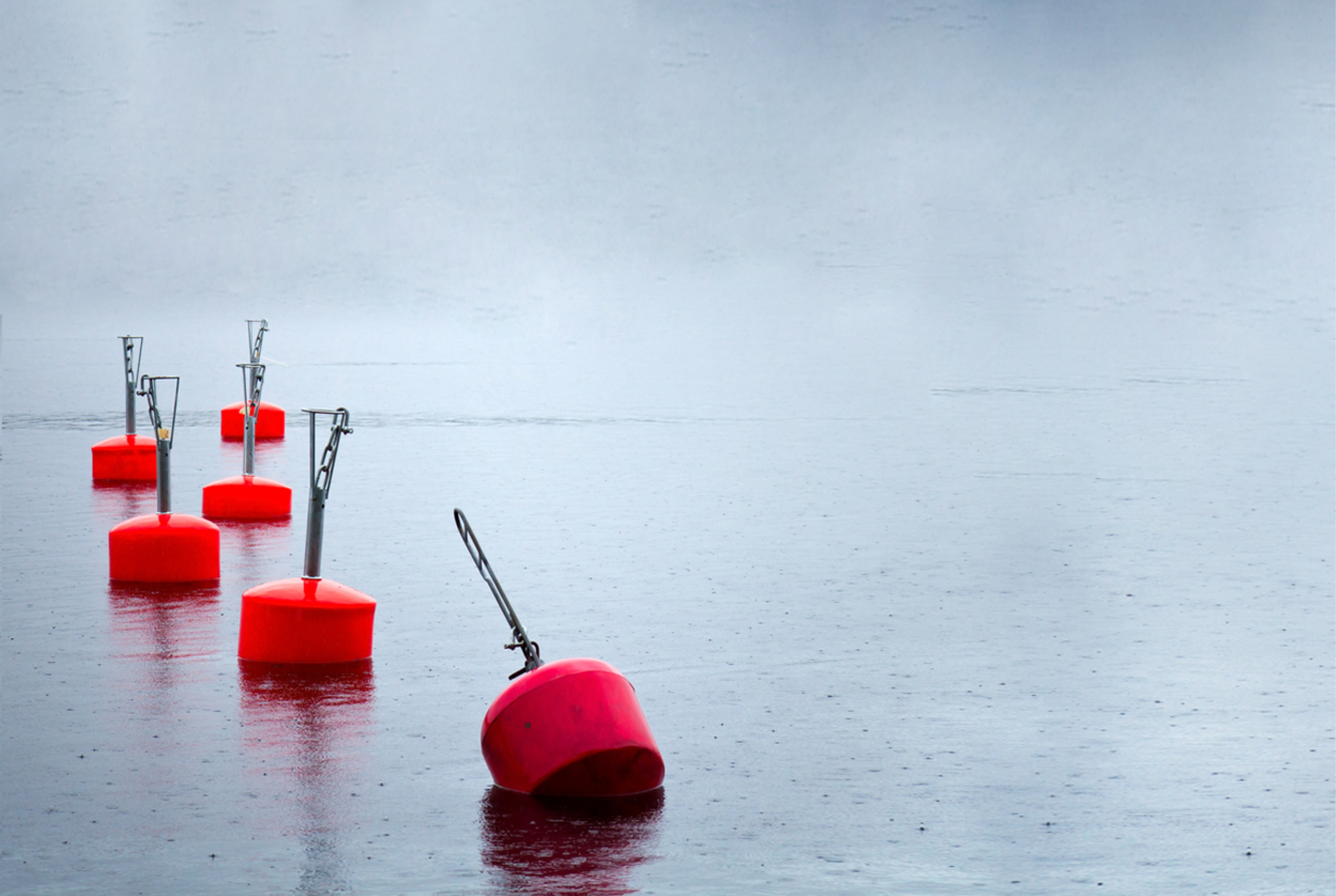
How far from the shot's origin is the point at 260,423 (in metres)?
14.9

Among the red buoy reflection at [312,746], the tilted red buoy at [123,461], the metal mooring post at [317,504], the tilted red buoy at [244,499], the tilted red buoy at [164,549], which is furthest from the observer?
the tilted red buoy at [123,461]

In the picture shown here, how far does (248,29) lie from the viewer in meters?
47.8

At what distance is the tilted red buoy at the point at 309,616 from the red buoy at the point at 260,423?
885cm

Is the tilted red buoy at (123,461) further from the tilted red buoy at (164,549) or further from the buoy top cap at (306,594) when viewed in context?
the buoy top cap at (306,594)

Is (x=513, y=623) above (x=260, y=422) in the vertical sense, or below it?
above

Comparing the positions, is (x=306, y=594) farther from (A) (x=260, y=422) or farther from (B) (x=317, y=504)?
(A) (x=260, y=422)

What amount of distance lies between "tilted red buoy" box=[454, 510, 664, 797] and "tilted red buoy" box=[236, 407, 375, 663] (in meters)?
1.54

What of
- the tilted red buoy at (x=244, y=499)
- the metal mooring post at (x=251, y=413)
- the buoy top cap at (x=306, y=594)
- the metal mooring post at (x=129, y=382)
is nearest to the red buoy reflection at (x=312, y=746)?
the buoy top cap at (x=306, y=594)

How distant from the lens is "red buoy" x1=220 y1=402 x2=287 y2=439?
14680 millimetres

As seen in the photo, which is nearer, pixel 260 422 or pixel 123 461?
pixel 123 461

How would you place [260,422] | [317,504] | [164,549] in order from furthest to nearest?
[260,422] → [164,549] → [317,504]

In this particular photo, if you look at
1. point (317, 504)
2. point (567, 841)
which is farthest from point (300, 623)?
point (567, 841)

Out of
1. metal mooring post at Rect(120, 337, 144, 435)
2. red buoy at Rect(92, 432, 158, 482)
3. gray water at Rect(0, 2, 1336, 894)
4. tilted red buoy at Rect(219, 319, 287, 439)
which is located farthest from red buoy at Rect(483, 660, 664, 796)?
tilted red buoy at Rect(219, 319, 287, 439)

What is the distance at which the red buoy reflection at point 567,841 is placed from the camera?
3.75 m
